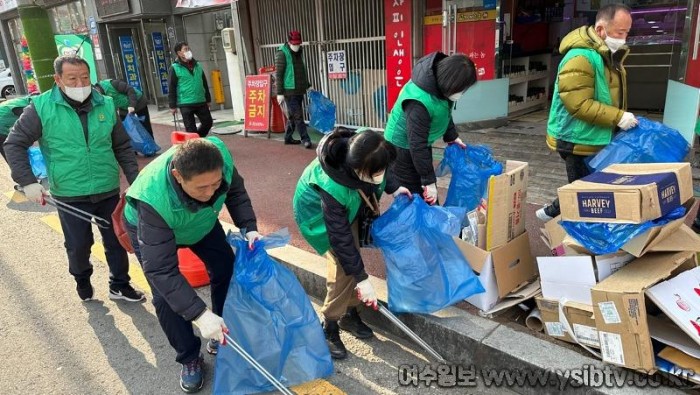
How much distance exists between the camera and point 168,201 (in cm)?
211

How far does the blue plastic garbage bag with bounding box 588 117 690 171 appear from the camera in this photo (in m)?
2.81

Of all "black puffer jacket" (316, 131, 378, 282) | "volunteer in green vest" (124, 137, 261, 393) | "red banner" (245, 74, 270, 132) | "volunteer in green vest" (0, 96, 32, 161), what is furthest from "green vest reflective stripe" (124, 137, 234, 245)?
"red banner" (245, 74, 270, 132)

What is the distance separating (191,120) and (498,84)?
442 cm

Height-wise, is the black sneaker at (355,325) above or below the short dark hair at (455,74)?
below

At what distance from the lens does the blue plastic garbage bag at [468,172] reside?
3139mm

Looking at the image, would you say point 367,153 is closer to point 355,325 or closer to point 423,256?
point 423,256

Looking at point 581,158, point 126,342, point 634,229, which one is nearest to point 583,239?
point 634,229

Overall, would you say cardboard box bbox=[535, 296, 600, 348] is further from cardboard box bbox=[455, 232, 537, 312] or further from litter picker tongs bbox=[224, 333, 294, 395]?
litter picker tongs bbox=[224, 333, 294, 395]

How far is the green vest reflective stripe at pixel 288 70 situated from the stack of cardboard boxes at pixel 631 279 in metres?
5.42

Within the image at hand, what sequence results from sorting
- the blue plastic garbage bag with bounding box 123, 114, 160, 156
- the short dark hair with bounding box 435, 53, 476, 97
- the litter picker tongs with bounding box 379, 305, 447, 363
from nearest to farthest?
1. the litter picker tongs with bounding box 379, 305, 447, 363
2. the short dark hair with bounding box 435, 53, 476, 97
3. the blue plastic garbage bag with bounding box 123, 114, 160, 156

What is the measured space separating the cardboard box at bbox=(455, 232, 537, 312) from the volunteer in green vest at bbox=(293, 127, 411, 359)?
56 cm

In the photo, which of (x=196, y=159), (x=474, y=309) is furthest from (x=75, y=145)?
(x=474, y=309)

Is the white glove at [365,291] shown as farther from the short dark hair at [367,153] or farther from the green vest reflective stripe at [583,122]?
the green vest reflective stripe at [583,122]

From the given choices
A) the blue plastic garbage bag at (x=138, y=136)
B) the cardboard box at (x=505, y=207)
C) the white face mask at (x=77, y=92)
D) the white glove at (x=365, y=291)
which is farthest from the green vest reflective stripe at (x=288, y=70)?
the white glove at (x=365, y=291)
